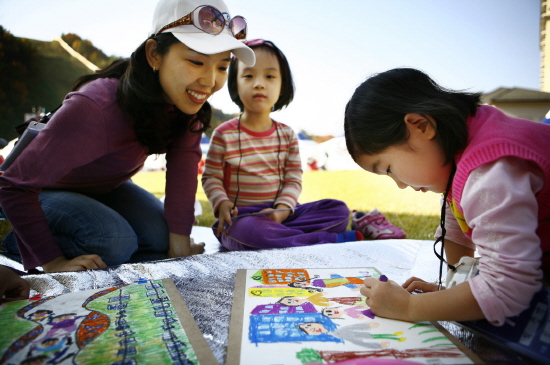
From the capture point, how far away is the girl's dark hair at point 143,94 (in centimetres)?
108

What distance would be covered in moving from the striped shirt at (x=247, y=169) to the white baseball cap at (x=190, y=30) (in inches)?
21.8

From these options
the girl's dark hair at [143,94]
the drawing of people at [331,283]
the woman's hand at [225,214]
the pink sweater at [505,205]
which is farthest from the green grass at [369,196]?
the pink sweater at [505,205]

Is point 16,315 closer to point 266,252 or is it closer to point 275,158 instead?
point 266,252

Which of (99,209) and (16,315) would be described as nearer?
(16,315)

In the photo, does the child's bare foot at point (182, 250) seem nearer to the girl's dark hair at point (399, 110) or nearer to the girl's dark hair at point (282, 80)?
the girl's dark hair at point (282, 80)

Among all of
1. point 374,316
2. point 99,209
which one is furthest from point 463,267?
point 99,209

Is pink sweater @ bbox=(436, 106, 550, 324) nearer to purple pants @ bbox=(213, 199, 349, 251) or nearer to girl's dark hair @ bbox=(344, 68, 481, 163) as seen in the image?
girl's dark hair @ bbox=(344, 68, 481, 163)

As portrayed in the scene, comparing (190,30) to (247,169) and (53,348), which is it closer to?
(247,169)

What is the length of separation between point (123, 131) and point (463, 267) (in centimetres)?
86

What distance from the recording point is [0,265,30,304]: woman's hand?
0.73 meters

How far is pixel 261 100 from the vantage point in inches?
62.8

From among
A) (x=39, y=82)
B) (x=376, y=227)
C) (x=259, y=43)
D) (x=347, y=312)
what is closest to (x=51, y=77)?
(x=39, y=82)

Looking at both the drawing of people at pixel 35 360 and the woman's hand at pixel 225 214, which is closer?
the drawing of people at pixel 35 360

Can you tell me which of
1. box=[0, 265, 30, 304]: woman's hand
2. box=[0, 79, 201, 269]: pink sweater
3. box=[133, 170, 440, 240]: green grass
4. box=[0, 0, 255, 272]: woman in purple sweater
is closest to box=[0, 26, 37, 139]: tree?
box=[133, 170, 440, 240]: green grass
